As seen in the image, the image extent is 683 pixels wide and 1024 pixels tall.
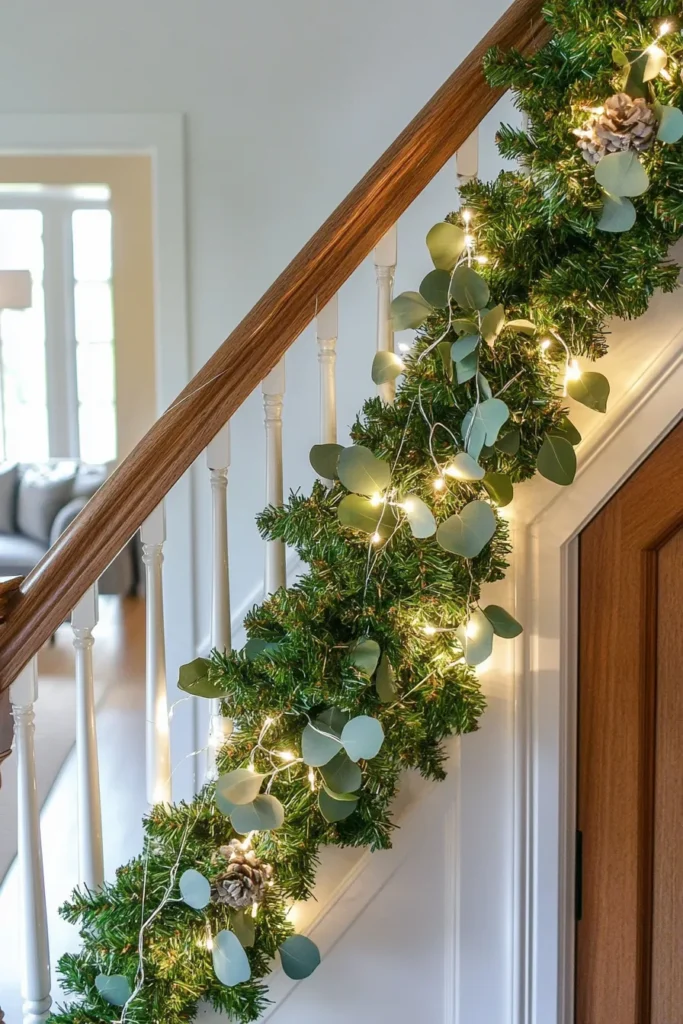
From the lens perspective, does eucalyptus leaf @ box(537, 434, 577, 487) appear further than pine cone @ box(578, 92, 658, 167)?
Yes

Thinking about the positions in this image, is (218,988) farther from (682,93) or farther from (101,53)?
(101,53)

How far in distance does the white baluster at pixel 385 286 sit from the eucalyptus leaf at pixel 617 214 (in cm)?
30

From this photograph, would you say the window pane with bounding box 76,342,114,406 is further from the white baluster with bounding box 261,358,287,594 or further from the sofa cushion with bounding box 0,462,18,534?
the white baluster with bounding box 261,358,287,594

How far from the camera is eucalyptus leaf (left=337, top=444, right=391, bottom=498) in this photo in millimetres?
1188

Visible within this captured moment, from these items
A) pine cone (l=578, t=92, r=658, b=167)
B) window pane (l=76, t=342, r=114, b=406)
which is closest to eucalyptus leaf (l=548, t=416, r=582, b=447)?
pine cone (l=578, t=92, r=658, b=167)

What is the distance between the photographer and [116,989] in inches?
47.5

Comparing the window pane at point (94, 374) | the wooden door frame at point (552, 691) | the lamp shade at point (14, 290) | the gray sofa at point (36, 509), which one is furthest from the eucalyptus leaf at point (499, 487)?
the window pane at point (94, 374)

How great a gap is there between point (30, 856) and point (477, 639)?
69cm

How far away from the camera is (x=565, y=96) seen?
1146 mm

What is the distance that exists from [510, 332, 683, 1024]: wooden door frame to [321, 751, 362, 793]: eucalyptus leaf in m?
0.31

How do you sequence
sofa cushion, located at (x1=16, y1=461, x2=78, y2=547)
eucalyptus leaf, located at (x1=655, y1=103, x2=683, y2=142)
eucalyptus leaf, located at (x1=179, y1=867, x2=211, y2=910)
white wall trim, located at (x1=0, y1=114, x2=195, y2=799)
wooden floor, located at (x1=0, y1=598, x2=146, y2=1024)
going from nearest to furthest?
eucalyptus leaf, located at (x1=655, y1=103, x2=683, y2=142) → eucalyptus leaf, located at (x1=179, y1=867, x2=211, y2=910) → white wall trim, located at (x1=0, y1=114, x2=195, y2=799) → wooden floor, located at (x1=0, y1=598, x2=146, y2=1024) → sofa cushion, located at (x1=16, y1=461, x2=78, y2=547)

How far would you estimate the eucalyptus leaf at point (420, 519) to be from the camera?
1.13 m

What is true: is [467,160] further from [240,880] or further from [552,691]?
[240,880]

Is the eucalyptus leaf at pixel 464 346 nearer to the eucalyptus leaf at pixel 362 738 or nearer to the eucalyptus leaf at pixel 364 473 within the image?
the eucalyptus leaf at pixel 364 473
